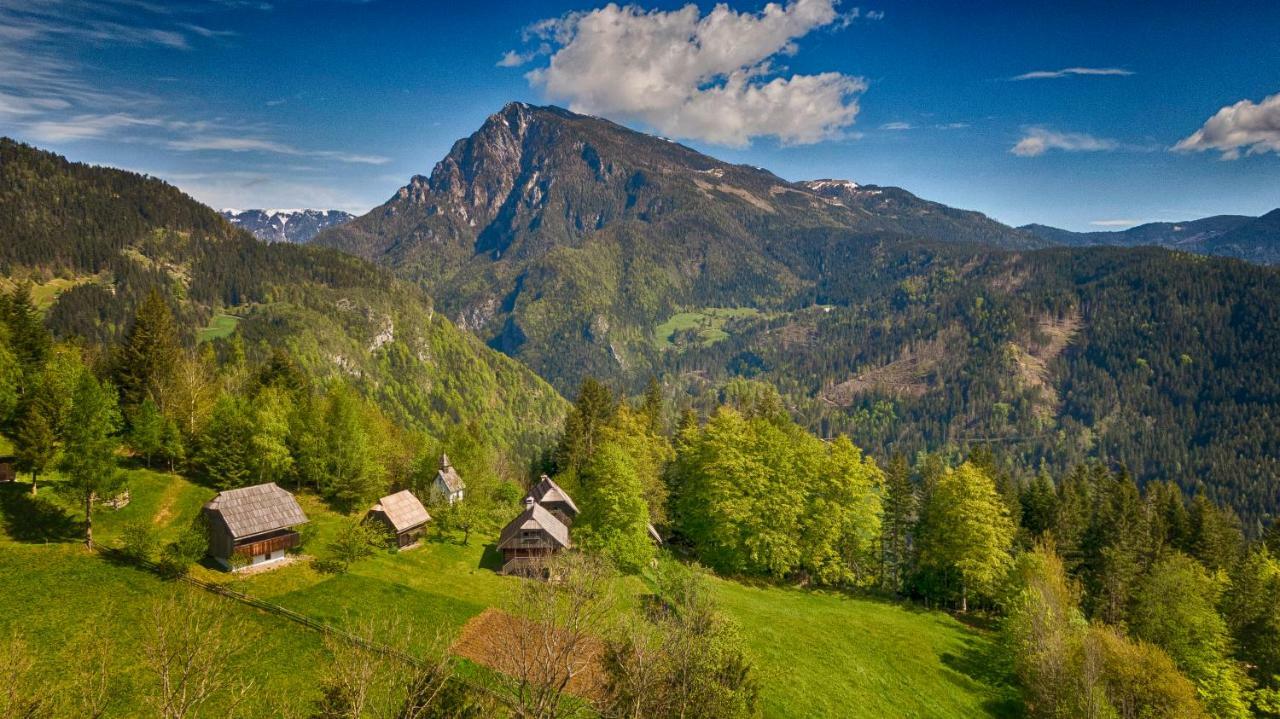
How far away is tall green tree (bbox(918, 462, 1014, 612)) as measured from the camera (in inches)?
2484

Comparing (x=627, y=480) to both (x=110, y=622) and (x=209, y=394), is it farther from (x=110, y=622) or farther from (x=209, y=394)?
(x=209, y=394)

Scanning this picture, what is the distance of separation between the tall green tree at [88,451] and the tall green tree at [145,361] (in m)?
20.4

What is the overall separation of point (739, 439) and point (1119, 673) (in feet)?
126

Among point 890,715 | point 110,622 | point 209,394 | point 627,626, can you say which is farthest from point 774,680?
point 209,394

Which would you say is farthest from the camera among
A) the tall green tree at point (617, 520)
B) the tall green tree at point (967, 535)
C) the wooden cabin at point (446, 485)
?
the wooden cabin at point (446, 485)

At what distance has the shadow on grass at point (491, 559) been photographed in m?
59.3

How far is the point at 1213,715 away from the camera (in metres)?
42.4

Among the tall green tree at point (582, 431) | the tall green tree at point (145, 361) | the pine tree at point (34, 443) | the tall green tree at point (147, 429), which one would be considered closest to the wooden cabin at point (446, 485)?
the tall green tree at point (582, 431)

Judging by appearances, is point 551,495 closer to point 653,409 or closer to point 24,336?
point 653,409

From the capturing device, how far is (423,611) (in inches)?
1725

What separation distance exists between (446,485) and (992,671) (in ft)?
200

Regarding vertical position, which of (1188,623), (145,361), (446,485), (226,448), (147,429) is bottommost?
(1188,623)

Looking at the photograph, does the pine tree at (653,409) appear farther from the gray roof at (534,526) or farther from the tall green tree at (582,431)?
the gray roof at (534,526)

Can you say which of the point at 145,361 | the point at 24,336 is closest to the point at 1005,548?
the point at 145,361
